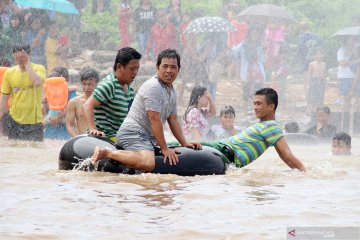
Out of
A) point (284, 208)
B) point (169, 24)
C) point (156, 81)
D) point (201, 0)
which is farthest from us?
point (201, 0)

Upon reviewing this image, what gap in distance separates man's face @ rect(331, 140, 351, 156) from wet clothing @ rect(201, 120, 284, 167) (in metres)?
4.37

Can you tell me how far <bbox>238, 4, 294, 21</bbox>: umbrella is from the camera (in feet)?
70.8

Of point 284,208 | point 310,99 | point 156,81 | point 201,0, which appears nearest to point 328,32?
point 201,0

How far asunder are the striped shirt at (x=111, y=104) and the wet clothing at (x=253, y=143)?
97 cm

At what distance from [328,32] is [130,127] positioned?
58.1ft

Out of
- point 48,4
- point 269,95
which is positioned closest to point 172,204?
point 269,95

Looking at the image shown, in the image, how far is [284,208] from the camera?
721 cm

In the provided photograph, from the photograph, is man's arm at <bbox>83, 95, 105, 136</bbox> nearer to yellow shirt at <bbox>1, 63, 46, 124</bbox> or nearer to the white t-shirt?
yellow shirt at <bbox>1, 63, 46, 124</bbox>

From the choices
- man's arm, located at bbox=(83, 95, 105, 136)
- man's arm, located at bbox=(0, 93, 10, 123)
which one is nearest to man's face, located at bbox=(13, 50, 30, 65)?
man's arm, located at bbox=(0, 93, 10, 123)

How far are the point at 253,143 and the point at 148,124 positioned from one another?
1.16 meters

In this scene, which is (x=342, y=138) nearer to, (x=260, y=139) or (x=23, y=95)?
(x=260, y=139)

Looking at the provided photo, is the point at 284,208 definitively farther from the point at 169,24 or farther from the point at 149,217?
the point at 169,24

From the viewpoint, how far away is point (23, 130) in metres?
13.8

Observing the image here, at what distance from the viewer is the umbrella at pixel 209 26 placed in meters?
20.0
